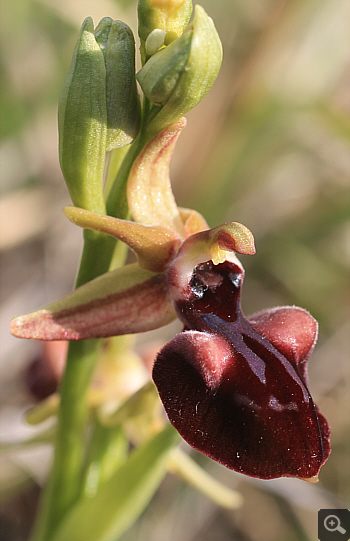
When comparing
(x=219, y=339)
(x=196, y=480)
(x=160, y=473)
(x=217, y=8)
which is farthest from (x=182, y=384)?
(x=217, y=8)

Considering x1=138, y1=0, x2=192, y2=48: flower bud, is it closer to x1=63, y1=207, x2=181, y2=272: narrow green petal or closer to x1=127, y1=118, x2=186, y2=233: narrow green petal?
x1=127, y1=118, x2=186, y2=233: narrow green petal

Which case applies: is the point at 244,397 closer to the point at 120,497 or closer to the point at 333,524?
the point at 120,497

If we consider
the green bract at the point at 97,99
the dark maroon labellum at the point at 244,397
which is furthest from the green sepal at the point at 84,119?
the dark maroon labellum at the point at 244,397

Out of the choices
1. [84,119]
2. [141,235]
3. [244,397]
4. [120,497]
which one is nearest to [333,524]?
[120,497]

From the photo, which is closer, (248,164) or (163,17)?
(163,17)

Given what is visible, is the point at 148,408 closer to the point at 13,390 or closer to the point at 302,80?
the point at 13,390

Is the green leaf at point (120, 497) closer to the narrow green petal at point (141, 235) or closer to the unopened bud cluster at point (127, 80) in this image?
the narrow green petal at point (141, 235)
